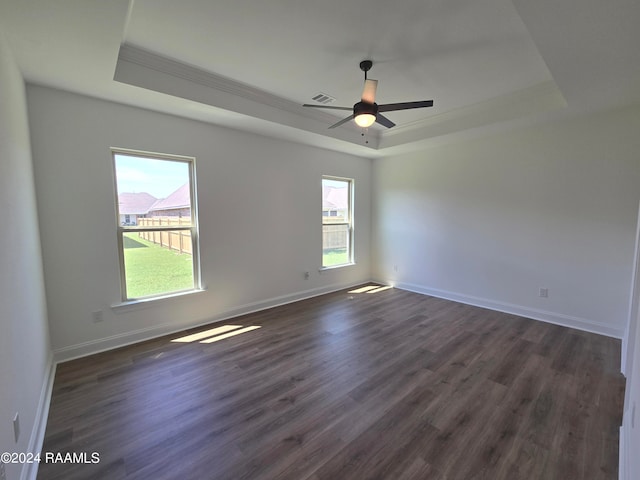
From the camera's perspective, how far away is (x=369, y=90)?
98.5 inches

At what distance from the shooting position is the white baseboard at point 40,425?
150 centimetres

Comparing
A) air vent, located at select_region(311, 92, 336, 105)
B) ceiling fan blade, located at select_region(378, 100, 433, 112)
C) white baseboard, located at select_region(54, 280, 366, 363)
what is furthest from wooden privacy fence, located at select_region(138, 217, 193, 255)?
ceiling fan blade, located at select_region(378, 100, 433, 112)

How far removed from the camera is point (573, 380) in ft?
8.11

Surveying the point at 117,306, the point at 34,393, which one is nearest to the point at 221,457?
the point at 34,393

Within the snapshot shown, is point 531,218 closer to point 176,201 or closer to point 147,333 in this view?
point 176,201

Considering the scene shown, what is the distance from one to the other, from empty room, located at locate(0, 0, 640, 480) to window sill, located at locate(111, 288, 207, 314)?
0.12ft

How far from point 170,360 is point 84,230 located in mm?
1587

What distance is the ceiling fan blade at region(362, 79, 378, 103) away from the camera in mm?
2459

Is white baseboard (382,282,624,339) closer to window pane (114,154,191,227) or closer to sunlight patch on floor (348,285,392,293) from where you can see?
sunlight patch on floor (348,285,392,293)

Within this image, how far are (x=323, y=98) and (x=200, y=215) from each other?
85.1 inches

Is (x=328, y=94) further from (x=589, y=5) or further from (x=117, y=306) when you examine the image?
(x=117, y=306)

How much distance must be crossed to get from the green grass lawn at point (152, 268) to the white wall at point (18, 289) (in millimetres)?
798

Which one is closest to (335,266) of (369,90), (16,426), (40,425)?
(369,90)

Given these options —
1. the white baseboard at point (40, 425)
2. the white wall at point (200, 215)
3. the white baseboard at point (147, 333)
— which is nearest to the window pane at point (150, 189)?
the white wall at point (200, 215)
